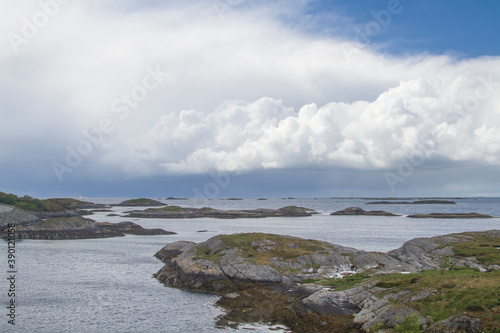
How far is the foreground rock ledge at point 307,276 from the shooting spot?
90.5ft

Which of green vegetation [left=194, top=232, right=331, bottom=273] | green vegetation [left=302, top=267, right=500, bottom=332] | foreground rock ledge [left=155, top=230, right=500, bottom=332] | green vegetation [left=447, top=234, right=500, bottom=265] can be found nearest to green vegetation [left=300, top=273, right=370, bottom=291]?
foreground rock ledge [left=155, top=230, right=500, bottom=332]

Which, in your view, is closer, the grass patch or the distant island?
the grass patch

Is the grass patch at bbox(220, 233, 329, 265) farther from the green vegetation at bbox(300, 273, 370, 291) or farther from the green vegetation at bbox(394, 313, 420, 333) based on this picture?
the green vegetation at bbox(394, 313, 420, 333)

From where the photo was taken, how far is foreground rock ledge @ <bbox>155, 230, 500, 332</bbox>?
2759 centimetres

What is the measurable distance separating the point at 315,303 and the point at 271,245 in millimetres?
21674

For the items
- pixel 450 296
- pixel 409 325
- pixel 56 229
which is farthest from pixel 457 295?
pixel 56 229

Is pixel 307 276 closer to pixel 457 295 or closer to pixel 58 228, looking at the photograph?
pixel 457 295

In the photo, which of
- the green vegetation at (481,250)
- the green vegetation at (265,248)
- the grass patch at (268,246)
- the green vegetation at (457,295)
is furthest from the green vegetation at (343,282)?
the green vegetation at (481,250)

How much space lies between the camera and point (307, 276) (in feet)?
141

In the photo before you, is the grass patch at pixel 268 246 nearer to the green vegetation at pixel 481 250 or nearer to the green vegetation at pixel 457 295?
the green vegetation at pixel 481 250

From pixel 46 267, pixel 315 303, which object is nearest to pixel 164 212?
pixel 46 267

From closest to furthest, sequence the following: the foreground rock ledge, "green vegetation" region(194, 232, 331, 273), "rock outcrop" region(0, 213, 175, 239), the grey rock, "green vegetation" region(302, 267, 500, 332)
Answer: the grey rock < "green vegetation" region(302, 267, 500, 332) < the foreground rock ledge < "green vegetation" region(194, 232, 331, 273) < "rock outcrop" region(0, 213, 175, 239)

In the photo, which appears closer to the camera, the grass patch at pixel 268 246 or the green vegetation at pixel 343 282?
the green vegetation at pixel 343 282

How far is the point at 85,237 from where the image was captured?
93.1 m
